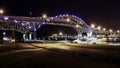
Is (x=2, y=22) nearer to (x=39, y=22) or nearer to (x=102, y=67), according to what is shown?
(x=39, y=22)

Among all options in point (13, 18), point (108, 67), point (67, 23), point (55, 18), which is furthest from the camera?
point (67, 23)

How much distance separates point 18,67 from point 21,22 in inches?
4806

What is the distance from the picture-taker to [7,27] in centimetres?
13700

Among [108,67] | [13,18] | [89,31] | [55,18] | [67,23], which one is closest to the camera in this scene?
[108,67]

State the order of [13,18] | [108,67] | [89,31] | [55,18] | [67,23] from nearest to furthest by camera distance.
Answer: [108,67], [13,18], [55,18], [67,23], [89,31]

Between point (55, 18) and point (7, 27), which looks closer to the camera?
point (7, 27)

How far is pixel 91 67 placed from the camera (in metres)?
15.0

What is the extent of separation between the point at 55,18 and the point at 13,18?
46.3 metres

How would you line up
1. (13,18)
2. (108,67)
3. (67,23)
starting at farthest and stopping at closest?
(67,23) < (13,18) < (108,67)

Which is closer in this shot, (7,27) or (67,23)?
(7,27)

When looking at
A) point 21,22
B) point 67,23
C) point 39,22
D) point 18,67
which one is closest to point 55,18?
point 67,23

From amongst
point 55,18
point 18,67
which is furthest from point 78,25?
point 18,67

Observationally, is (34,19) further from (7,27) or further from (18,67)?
(18,67)

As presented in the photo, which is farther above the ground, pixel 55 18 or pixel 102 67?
pixel 55 18
